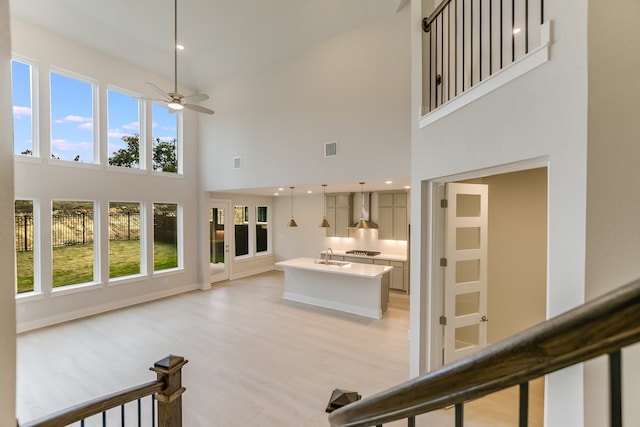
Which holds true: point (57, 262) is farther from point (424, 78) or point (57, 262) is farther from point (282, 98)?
point (424, 78)

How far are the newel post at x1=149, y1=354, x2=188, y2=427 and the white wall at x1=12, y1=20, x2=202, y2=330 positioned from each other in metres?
5.31

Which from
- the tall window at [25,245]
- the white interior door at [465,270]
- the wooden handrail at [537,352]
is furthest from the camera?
the tall window at [25,245]

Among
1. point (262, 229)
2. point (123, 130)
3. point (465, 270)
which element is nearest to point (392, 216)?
point (465, 270)

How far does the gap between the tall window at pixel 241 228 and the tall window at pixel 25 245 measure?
4523 millimetres

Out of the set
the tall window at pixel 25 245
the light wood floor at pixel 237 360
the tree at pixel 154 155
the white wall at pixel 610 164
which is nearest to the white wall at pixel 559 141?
the white wall at pixel 610 164

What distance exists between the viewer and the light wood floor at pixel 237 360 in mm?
2977

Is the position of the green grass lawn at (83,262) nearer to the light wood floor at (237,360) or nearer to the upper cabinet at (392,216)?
the light wood floor at (237,360)

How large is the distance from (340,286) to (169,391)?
4.44 metres

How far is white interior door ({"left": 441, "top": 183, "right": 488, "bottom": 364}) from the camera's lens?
316cm

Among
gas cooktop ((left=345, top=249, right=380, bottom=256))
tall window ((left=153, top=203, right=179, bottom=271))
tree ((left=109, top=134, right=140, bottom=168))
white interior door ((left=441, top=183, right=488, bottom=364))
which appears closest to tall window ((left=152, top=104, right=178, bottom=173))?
tree ((left=109, top=134, right=140, bottom=168))

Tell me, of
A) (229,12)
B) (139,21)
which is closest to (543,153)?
(229,12)

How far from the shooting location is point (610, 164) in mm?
1392

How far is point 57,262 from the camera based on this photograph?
548 centimetres

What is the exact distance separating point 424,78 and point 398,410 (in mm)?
3283
